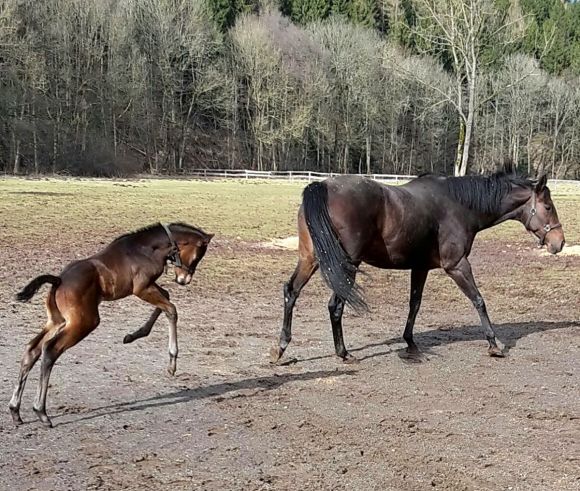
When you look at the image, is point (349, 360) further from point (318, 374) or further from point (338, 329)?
point (318, 374)

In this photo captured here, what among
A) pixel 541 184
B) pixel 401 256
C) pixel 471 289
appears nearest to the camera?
pixel 401 256

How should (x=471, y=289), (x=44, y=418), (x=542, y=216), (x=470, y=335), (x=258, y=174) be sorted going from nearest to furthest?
1. (x=44, y=418)
2. (x=471, y=289)
3. (x=542, y=216)
4. (x=470, y=335)
5. (x=258, y=174)

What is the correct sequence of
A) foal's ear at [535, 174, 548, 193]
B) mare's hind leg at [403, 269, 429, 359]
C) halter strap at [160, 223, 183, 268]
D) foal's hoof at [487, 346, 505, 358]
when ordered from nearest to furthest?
halter strap at [160, 223, 183, 268], foal's hoof at [487, 346, 505, 358], mare's hind leg at [403, 269, 429, 359], foal's ear at [535, 174, 548, 193]

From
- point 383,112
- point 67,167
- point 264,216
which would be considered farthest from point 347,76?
point 264,216

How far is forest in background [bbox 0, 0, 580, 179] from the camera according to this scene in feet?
173

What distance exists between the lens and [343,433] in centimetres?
512

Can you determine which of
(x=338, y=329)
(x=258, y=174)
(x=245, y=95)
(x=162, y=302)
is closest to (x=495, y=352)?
(x=338, y=329)

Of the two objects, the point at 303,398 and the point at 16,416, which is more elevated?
the point at 16,416

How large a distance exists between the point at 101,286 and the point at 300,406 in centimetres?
195

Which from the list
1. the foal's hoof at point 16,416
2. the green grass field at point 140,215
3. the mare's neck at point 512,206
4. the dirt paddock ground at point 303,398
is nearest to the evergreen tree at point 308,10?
the green grass field at point 140,215

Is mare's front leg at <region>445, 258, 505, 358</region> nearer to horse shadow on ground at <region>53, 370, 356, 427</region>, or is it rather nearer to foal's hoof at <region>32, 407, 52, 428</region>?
horse shadow on ground at <region>53, 370, 356, 427</region>

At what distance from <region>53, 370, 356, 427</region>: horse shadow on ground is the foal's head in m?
1.02

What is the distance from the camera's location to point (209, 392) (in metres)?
6.12

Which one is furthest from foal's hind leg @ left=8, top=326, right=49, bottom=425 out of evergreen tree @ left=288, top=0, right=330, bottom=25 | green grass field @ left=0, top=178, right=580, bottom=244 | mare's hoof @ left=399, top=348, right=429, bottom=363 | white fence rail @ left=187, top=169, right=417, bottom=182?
evergreen tree @ left=288, top=0, right=330, bottom=25
